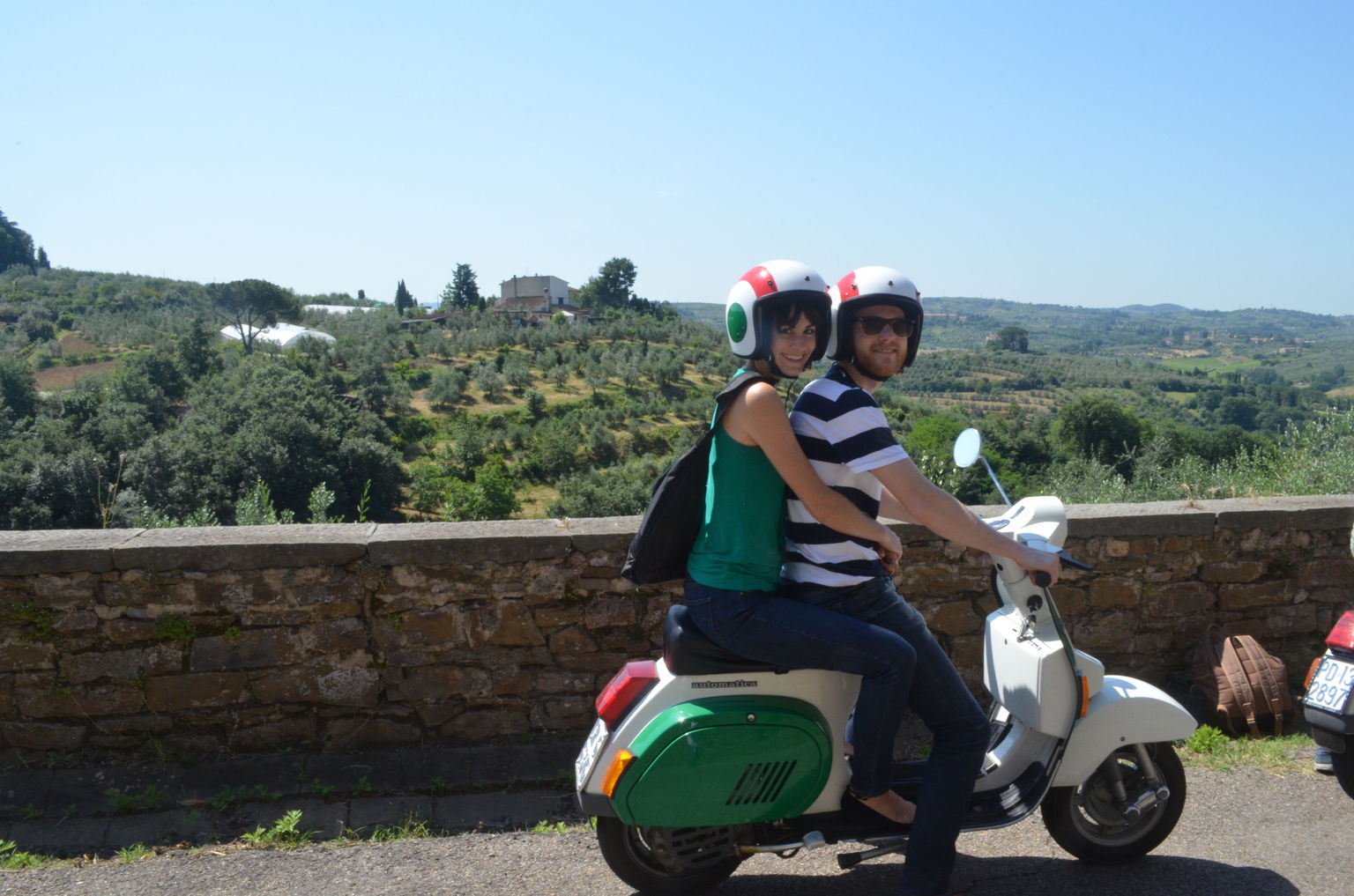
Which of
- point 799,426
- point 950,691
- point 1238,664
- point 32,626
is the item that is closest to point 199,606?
point 32,626

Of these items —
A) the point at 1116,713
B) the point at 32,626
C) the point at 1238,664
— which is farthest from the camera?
the point at 1238,664

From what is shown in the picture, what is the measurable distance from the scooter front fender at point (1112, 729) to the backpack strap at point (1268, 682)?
185 cm

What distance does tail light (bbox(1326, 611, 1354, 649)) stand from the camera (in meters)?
3.76

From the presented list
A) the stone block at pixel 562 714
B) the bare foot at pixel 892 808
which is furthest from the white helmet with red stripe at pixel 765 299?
the stone block at pixel 562 714

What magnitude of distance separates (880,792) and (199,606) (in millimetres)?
2825

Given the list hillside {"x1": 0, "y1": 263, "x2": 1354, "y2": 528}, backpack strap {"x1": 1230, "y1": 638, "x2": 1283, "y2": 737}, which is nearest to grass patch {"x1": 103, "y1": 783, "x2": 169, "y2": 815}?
backpack strap {"x1": 1230, "y1": 638, "x2": 1283, "y2": 737}

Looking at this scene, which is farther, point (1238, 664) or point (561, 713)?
point (1238, 664)

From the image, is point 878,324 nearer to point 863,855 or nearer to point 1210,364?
point 863,855

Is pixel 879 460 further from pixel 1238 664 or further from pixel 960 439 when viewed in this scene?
pixel 1238 664

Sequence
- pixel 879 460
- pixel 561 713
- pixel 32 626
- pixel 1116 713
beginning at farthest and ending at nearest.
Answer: pixel 561 713, pixel 32 626, pixel 1116 713, pixel 879 460

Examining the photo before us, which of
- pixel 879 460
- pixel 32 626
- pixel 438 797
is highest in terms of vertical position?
pixel 879 460

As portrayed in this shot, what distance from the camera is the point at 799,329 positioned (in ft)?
8.83

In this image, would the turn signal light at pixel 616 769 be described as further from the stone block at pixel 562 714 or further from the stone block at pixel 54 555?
the stone block at pixel 54 555

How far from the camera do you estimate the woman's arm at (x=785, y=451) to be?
260 cm
